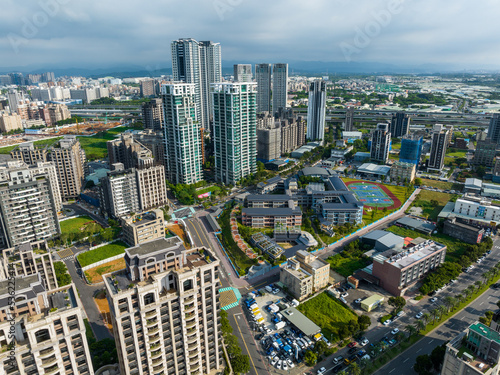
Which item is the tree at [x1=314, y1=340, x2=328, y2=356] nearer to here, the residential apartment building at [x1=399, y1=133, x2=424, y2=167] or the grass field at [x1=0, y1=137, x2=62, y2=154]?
the residential apartment building at [x1=399, y1=133, x2=424, y2=167]

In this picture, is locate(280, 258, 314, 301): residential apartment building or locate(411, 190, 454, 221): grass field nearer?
locate(280, 258, 314, 301): residential apartment building

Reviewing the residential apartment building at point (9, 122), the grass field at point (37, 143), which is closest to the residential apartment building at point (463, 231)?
the grass field at point (37, 143)

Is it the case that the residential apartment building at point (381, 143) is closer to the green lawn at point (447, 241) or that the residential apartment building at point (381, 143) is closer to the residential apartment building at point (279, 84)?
the green lawn at point (447, 241)

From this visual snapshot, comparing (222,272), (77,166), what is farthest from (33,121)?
(222,272)

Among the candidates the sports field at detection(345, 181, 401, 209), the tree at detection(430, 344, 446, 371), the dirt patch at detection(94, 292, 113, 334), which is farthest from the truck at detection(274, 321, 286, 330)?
the sports field at detection(345, 181, 401, 209)

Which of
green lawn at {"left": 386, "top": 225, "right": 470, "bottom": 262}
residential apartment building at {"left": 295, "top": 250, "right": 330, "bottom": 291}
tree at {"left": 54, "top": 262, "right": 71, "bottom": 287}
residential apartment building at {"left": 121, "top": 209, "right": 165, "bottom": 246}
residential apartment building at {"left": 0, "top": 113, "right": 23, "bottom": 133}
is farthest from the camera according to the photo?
residential apartment building at {"left": 0, "top": 113, "right": 23, "bottom": 133}

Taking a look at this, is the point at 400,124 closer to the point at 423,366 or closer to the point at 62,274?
the point at 423,366
